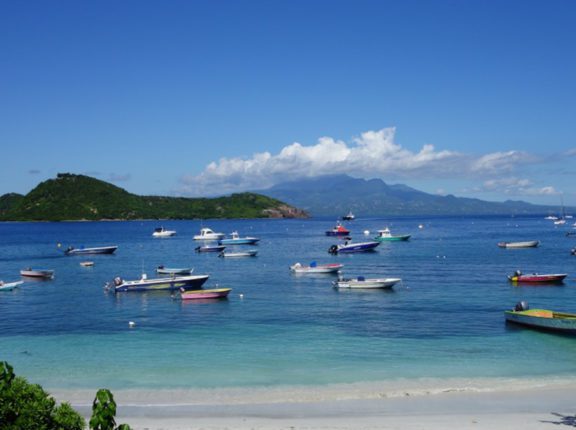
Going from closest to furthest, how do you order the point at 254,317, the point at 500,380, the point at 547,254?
the point at 500,380 → the point at 254,317 → the point at 547,254

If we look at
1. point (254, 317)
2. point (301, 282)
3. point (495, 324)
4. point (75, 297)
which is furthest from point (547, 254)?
point (75, 297)

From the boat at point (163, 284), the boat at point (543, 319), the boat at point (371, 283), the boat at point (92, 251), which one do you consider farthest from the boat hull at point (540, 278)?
the boat at point (92, 251)

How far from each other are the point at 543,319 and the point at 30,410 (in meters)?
36.4

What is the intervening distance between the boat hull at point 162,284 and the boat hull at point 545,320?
1357 inches

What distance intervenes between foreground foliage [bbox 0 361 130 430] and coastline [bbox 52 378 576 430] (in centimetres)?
1086

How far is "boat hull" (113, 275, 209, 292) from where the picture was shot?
63.2 m

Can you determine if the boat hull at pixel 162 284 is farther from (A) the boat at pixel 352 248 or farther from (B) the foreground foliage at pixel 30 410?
(A) the boat at pixel 352 248

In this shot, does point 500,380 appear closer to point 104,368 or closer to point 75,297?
point 104,368

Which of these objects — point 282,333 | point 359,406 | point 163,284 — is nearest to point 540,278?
point 282,333

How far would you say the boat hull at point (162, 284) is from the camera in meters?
63.2

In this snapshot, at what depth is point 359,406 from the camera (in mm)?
25375

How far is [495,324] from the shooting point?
4322 centimetres

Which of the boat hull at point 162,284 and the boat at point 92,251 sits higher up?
the boat at point 92,251

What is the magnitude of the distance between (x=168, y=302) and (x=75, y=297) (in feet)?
44.2
